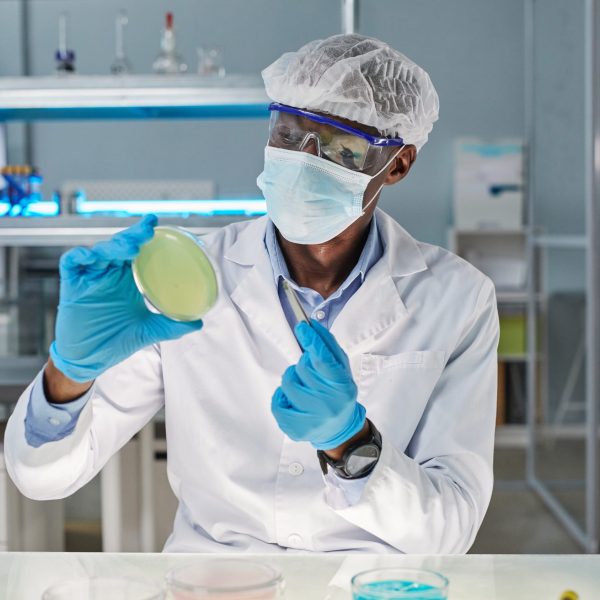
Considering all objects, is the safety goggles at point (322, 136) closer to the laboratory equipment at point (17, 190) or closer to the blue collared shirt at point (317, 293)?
the blue collared shirt at point (317, 293)

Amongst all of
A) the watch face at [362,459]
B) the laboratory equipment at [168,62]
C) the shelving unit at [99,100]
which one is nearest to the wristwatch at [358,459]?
the watch face at [362,459]

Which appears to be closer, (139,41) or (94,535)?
(94,535)

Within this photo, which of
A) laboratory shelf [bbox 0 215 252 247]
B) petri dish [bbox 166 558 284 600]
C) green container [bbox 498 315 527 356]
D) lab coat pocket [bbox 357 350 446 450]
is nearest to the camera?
petri dish [bbox 166 558 284 600]

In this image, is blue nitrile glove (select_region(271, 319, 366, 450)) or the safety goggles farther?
the safety goggles

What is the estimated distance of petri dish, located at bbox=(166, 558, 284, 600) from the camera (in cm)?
76

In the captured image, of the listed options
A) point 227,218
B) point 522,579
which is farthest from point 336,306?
point 227,218

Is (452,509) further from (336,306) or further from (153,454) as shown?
(153,454)

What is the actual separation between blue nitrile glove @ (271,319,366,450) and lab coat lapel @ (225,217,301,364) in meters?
0.35

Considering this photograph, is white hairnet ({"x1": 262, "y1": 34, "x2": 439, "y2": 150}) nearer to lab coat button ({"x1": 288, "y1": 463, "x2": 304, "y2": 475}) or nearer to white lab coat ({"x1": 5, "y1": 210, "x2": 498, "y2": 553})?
white lab coat ({"x1": 5, "y1": 210, "x2": 498, "y2": 553})

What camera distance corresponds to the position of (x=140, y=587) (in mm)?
812

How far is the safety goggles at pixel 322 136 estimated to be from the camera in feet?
4.80

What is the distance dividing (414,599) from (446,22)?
5239 mm

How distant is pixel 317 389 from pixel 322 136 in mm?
557

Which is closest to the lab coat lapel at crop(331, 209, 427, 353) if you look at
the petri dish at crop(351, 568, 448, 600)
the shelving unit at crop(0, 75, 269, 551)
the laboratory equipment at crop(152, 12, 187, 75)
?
the petri dish at crop(351, 568, 448, 600)
